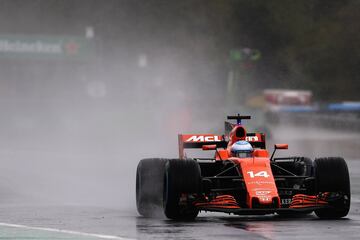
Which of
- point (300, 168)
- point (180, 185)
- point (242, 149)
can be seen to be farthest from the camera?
point (300, 168)

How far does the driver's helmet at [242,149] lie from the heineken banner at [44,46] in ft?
246

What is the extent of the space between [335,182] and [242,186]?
44.7 inches

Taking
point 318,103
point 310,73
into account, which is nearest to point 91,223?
point 310,73

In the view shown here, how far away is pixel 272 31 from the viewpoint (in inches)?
2699

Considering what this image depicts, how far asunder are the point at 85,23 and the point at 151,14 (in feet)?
50.3

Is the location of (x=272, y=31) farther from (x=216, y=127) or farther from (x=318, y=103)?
(x=216, y=127)

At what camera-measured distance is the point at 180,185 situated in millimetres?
14914

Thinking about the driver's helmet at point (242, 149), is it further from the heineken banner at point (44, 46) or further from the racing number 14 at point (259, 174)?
the heineken banner at point (44, 46)

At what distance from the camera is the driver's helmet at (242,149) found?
16.4m

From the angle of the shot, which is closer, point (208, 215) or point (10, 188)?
point (208, 215)

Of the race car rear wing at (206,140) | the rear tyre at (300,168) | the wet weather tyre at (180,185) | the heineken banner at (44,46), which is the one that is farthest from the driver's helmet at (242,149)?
the heineken banner at (44,46)

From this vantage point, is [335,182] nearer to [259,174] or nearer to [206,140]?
[259,174]

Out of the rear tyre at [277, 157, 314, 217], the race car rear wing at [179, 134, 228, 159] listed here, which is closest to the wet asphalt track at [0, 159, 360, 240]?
the rear tyre at [277, 157, 314, 217]

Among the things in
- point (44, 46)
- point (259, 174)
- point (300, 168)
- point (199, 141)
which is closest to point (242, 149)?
point (300, 168)
